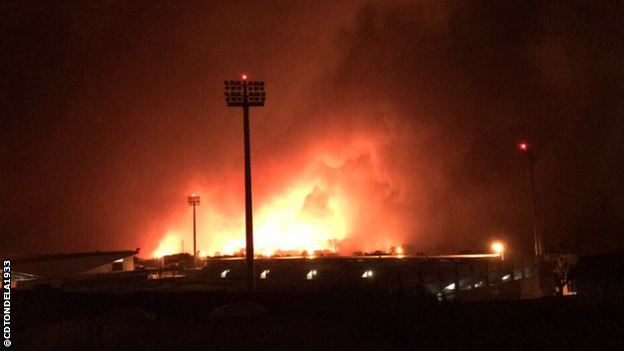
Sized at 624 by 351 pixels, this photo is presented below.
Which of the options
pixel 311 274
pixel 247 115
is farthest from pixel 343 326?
pixel 311 274

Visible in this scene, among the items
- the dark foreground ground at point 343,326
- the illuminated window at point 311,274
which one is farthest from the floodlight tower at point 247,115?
the illuminated window at point 311,274

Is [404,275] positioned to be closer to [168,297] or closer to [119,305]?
[168,297]

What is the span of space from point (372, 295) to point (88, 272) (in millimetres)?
40536

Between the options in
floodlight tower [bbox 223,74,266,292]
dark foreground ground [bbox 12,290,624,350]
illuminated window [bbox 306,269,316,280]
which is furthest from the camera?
illuminated window [bbox 306,269,316,280]

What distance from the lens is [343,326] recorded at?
18078 mm

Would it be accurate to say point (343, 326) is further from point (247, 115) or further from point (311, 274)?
point (311, 274)

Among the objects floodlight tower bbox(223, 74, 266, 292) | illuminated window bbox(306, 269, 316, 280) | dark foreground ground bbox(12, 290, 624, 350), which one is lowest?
dark foreground ground bbox(12, 290, 624, 350)

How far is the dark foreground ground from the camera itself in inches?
549

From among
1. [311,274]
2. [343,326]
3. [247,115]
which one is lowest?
[343,326]

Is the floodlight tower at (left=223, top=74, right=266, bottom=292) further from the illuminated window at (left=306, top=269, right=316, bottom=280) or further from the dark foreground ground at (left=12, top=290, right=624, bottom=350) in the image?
the illuminated window at (left=306, top=269, right=316, bottom=280)

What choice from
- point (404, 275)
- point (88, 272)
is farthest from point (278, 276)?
point (88, 272)

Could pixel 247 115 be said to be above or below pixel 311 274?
above

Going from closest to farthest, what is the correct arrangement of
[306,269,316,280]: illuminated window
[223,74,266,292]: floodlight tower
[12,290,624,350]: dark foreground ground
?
1. [12,290,624,350]: dark foreground ground
2. [223,74,266,292]: floodlight tower
3. [306,269,316,280]: illuminated window

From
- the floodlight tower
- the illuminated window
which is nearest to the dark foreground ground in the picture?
the floodlight tower
